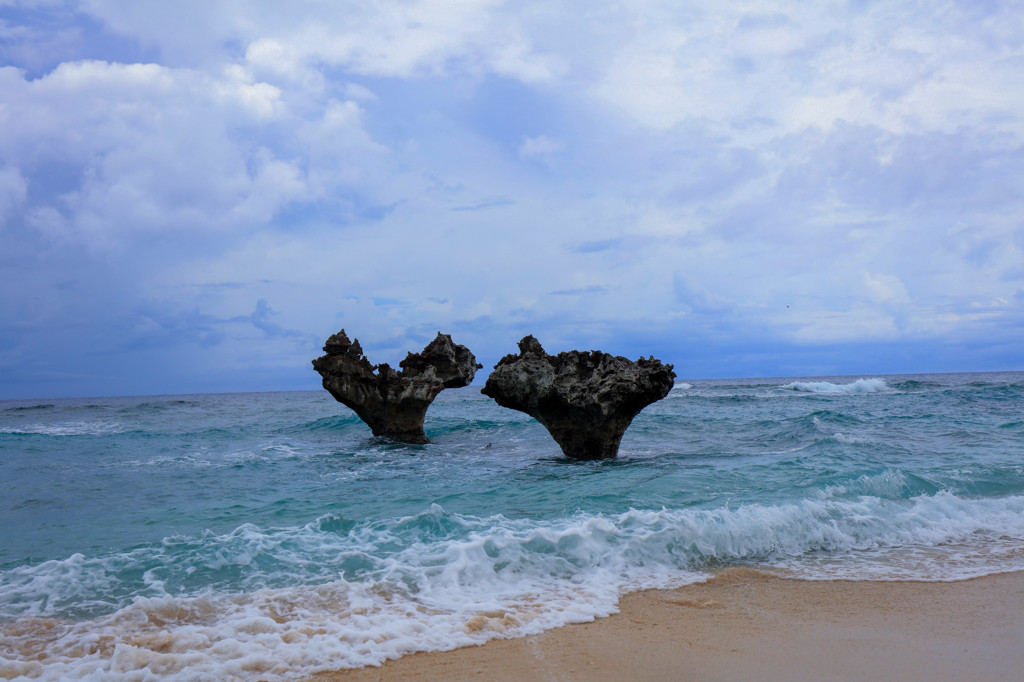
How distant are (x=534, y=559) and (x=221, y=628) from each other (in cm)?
294

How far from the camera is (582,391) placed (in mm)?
13469

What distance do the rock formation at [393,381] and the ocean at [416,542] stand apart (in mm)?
3392

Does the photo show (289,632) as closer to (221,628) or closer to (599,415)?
(221,628)

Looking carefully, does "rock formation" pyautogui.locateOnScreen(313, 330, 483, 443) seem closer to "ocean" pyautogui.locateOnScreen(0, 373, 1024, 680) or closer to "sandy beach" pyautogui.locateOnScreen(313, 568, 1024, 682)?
"ocean" pyautogui.locateOnScreen(0, 373, 1024, 680)

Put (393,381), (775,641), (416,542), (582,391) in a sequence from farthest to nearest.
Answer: (393,381)
(582,391)
(416,542)
(775,641)

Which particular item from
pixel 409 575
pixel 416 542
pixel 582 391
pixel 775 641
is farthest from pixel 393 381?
pixel 775 641

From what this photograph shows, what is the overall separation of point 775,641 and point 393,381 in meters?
14.6

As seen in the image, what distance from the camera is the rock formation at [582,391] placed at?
1321cm

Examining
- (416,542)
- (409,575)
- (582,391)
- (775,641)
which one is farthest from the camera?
(582,391)

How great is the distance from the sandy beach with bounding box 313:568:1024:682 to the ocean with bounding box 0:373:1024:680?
30cm

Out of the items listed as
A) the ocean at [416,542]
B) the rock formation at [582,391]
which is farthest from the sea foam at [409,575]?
the rock formation at [582,391]

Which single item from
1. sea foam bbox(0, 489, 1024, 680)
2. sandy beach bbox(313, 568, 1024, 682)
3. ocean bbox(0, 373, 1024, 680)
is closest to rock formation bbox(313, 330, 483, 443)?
ocean bbox(0, 373, 1024, 680)

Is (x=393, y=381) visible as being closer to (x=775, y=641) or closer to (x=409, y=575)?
(x=409, y=575)

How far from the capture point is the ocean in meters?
4.86
